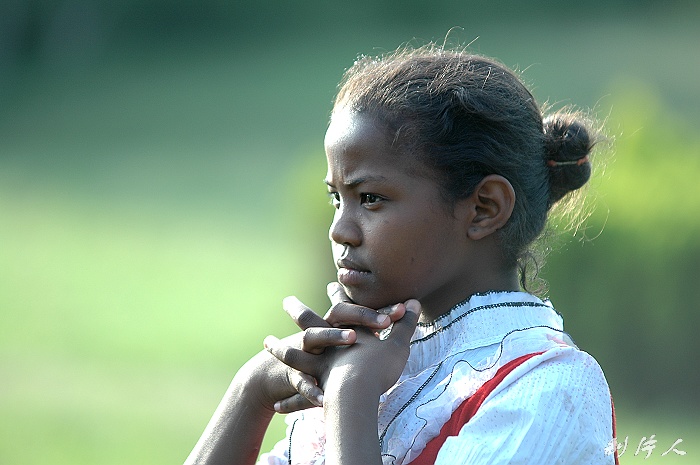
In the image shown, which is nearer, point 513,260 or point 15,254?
A: point 513,260

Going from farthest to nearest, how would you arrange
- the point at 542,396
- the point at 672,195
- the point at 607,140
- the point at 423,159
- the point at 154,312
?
the point at 154,312
the point at 672,195
the point at 607,140
the point at 423,159
the point at 542,396

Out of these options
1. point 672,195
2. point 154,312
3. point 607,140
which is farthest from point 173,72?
point 607,140

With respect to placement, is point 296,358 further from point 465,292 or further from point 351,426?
point 465,292

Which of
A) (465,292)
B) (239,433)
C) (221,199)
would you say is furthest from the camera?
(221,199)

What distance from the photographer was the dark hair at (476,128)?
8.39 feet

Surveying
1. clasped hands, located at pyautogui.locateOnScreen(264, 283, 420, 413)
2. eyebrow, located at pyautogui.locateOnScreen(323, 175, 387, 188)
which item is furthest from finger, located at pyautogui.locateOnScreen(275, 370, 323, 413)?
eyebrow, located at pyautogui.locateOnScreen(323, 175, 387, 188)

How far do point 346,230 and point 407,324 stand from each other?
10.0 inches

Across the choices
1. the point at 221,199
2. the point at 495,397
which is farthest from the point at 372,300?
the point at 221,199

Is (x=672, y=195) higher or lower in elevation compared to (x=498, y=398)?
higher

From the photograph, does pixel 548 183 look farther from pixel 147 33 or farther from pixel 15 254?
pixel 147 33

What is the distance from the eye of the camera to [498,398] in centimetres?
228

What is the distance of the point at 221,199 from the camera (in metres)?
16.6

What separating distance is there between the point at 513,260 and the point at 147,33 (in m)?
24.6

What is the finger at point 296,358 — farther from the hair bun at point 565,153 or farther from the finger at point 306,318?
the hair bun at point 565,153
